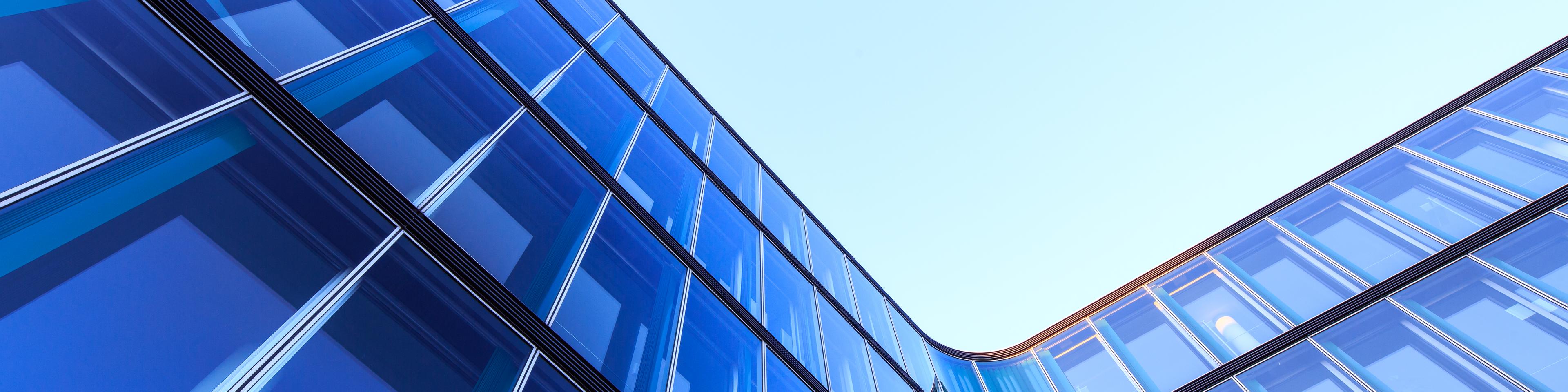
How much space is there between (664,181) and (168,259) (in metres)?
9.02

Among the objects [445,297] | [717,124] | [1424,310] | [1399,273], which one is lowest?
[445,297]

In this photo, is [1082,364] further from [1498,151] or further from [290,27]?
[290,27]

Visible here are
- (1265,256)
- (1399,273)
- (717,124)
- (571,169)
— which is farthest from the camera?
(717,124)

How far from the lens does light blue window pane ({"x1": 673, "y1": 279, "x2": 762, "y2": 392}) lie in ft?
30.5

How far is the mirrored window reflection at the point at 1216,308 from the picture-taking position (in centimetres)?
1675

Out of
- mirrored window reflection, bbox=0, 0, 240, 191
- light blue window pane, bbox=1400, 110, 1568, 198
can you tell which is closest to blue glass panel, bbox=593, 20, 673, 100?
mirrored window reflection, bbox=0, 0, 240, 191

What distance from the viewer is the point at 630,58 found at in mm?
18000

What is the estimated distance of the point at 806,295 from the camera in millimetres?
16250

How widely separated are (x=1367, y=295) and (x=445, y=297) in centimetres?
1645

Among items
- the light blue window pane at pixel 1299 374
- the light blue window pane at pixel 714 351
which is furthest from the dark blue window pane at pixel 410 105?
the light blue window pane at pixel 1299 374

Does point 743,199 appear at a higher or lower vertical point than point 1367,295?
higher

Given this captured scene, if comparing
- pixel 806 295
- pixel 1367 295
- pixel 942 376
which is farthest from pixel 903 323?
pixel 1367 295

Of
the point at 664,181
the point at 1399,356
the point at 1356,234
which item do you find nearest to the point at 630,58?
the point at 664,181

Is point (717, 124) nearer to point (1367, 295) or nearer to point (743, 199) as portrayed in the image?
point (743, 199)
